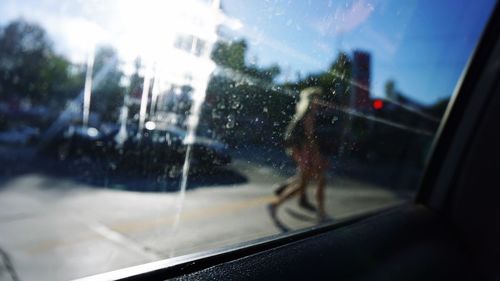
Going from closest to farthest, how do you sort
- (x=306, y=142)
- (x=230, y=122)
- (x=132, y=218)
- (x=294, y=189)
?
1. (x=230, y=122)
2. (x=306, y=142)
3. (x=294, y=189)
4. (x=132, y=218)

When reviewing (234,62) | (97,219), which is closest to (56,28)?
(97,219)

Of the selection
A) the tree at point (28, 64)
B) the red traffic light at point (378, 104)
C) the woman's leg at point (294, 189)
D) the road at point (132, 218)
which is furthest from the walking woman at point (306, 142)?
the tree at point (28, 64)

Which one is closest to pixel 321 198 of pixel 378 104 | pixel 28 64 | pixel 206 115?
pixel 378 104

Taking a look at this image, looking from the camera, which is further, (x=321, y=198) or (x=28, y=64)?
(x=28, y=64)

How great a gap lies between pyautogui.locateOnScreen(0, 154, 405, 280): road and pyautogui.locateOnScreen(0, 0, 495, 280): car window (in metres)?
0.02

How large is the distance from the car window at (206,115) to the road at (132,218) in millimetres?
15

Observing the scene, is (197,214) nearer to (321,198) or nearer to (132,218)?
(132,218)

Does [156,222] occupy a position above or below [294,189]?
below

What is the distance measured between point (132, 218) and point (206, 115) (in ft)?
4.07

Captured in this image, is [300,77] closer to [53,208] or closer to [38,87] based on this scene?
[38,87]

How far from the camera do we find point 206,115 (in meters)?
1.82

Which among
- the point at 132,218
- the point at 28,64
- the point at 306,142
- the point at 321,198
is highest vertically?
the point at 306,142

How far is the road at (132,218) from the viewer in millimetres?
2066

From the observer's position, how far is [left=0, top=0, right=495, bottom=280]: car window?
1698 mm
